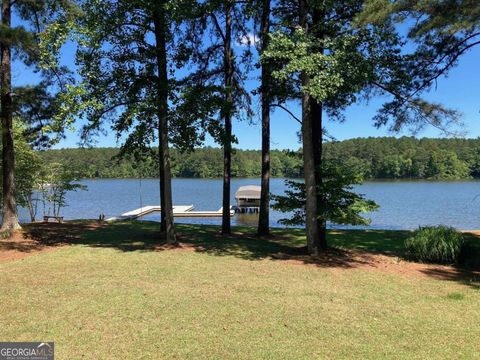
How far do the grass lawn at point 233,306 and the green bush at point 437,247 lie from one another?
54 centimetres

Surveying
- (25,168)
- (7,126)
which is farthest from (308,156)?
(25,168)

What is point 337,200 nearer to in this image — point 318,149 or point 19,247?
point 318,149

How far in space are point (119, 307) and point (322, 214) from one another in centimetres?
532

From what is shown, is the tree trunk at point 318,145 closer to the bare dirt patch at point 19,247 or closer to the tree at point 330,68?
the tree at point 330,68

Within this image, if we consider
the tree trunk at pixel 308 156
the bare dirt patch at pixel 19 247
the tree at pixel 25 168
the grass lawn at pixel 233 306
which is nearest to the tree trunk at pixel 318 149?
the tree trunk at pixel 308 156

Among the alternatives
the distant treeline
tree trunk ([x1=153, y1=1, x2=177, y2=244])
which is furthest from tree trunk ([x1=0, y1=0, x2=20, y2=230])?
the distant treeline

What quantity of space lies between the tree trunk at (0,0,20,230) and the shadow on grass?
29.5 inches

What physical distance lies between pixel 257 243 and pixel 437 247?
4968 millimetres

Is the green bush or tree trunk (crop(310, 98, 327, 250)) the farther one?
tree trunk (crop(310, 98, 327, 250))

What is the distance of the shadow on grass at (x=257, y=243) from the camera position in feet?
32.1

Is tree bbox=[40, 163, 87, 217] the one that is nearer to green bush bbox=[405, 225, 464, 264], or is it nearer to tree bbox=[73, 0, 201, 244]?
tree bbox=[73, 0, 201, 244]

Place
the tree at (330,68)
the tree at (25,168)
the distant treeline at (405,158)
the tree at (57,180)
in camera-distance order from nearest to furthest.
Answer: the tree at (330,68) < the tree at (25,168) < the tree at (57,180) < the distant treeline at (405,158)

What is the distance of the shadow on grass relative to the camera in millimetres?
9773

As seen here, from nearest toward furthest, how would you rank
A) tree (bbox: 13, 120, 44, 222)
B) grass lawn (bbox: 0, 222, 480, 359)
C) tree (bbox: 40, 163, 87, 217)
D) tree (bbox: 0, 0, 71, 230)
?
grass lawn (bbox: 0, 222, 480, 359) → tree (bbox: 0, 0, 71, 230) → tree (bbox: 13, 120, 44, 222) → tree (bbox: 40, 163, 87, 217)
